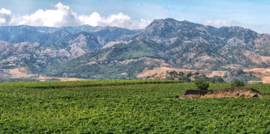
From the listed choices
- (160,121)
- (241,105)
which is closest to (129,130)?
(160,121)

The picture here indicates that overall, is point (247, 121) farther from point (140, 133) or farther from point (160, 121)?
point (140, 133)

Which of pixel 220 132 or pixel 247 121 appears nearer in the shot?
pixel 220 132

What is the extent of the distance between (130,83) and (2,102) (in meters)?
72.5

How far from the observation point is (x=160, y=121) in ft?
133

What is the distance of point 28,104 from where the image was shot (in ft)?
191

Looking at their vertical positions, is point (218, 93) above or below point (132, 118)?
above

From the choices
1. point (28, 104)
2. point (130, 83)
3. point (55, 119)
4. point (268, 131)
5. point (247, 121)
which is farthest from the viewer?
point (130, 83)

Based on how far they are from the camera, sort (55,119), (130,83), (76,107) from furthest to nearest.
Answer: (130,83)
(76,107)
(55,119)

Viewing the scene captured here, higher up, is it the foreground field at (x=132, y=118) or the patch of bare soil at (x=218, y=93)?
the patch of bare soil at (x=218, y=93)

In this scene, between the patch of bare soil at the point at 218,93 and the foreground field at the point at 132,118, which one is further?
the patch of bare soil at the point at 218,93

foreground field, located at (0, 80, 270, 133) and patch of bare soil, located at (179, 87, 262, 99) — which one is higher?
patch of bare soil, located at (179, 87, 262, 99)

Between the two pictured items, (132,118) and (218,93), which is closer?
(132,118)

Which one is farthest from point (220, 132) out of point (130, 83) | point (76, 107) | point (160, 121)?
point (130, 83)

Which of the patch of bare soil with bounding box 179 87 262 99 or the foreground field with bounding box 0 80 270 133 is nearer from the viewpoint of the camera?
the foreground field with bounding box 0 80 270 133
